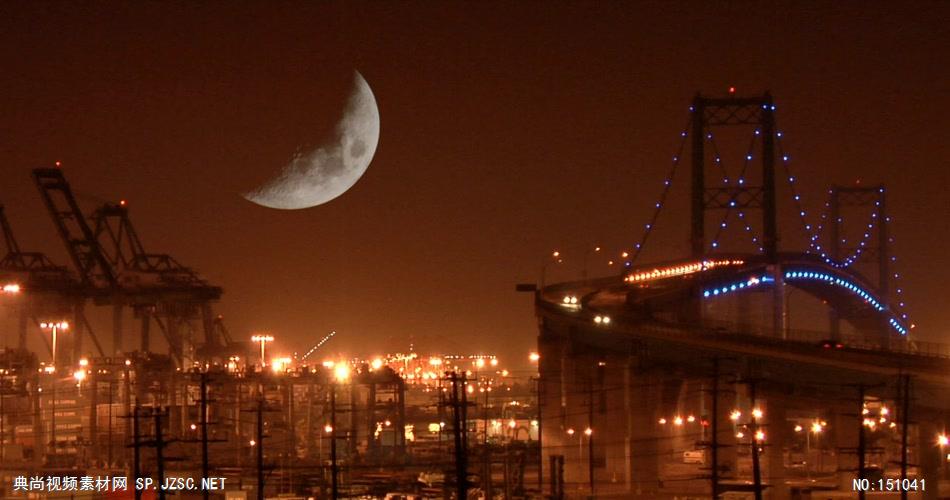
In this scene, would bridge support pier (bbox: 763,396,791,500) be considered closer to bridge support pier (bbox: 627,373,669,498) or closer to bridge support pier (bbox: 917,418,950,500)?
bridge support pier (bbox: 627,373,669,498)

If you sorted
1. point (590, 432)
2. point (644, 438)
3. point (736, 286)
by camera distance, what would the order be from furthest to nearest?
point (736, 286) → point (644, 438) → point (590, 432)

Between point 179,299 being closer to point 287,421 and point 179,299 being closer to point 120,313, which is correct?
point 120,313

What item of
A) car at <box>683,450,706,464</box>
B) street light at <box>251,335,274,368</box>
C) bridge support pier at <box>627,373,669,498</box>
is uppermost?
street light at <box>251,335,274,368</box>

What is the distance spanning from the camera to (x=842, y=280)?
6788 centimetres

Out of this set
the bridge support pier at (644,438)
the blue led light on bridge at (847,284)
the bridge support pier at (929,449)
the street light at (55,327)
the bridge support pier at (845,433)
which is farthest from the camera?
the blue led light on bridge at (847,284)

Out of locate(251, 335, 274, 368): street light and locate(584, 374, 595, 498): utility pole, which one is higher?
locate(251, 335, 274, 368): street light

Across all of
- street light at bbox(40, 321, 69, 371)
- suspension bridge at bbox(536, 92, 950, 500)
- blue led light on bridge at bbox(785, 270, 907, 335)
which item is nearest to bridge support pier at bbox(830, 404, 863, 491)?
suspension bridge at bbox(536, 92, 950, 500)

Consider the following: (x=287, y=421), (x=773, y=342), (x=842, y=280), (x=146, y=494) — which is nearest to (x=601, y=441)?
(x=773, y=342)

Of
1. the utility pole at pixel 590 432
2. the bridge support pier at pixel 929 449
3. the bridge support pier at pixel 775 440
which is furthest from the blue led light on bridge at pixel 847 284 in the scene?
the bridge support pier at pixel 929 449

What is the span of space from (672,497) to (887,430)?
50.5 feet

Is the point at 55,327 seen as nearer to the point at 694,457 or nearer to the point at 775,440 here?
the point at 694,457

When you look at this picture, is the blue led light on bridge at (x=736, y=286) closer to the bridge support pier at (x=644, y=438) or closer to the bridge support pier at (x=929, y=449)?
the bridge support pier at (x=644, y=438)

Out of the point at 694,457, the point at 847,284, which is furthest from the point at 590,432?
the point at 847,284

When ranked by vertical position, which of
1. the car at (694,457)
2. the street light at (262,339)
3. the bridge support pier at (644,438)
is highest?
the street light at (262,339)
